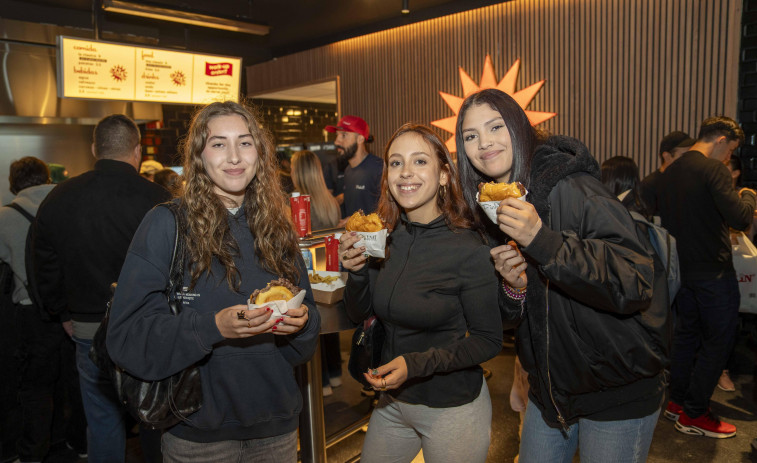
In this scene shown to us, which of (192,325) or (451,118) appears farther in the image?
(451,118)

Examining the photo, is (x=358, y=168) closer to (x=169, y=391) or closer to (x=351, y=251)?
(x=351, y=251)

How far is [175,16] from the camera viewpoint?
5.98 metres

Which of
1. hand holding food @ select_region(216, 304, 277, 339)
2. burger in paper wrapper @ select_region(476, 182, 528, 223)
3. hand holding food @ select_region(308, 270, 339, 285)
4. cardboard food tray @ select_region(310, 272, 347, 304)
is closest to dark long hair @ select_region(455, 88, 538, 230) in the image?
burger in paper wrapper @ select_region(476, 182, 528, 223)

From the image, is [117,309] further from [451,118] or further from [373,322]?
[451,118]

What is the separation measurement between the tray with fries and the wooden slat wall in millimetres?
4925

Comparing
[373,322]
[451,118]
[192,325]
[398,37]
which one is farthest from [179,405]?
[398,37]

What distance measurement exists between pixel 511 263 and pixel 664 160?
4058mm

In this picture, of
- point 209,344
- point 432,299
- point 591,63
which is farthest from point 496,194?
point 591,63

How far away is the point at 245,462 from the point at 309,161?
386 cm

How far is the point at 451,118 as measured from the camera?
730 centimetres

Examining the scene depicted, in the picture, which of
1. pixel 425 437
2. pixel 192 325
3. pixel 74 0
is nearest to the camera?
pixel 192 325

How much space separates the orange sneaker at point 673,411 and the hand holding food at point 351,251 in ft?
11.4

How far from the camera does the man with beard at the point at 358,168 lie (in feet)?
19.0

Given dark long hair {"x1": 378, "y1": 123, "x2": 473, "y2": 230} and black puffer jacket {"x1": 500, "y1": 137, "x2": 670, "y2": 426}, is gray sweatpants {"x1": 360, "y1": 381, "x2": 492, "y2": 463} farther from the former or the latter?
dark long hair {"x1": 378, "y1": 123, "x2": 473, "y2": 230}
